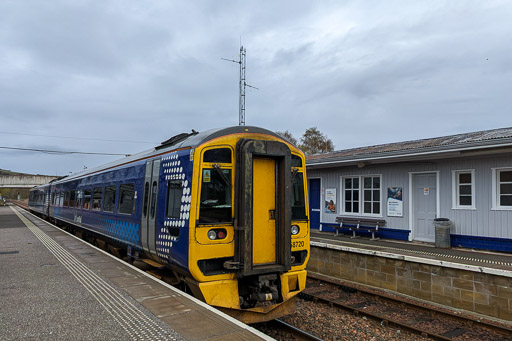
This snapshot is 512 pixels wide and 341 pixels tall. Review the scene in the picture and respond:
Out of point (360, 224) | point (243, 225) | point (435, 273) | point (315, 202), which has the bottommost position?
point (435, 273)

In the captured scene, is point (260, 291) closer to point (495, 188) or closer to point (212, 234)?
point (212, 234)

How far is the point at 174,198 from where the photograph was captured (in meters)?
5.23

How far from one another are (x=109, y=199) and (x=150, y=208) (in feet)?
10.9

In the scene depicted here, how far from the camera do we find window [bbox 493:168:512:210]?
9059mm

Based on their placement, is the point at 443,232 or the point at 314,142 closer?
the point at 443,232

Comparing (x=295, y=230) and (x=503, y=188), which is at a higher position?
(x=503, y=188)

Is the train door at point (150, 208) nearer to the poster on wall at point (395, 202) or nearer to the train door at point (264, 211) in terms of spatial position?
the train door at point (264, 211)

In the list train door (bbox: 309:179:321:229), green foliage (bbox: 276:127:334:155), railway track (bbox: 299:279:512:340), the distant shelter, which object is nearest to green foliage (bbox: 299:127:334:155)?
green foliage (bbox: 276:127:334:155)

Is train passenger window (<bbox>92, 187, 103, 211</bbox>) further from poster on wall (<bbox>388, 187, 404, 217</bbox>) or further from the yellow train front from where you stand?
poster on wall (<bbox>388, 187, 404, 217</bbox>)

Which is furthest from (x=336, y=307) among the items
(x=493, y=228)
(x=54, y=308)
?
(x=493, y=228)

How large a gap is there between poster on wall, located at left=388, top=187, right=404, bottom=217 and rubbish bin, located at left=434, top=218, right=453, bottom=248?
1.40 meters

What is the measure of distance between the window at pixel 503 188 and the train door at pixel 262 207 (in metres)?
7.16

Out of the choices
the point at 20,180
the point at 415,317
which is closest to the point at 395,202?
the point at 415,317

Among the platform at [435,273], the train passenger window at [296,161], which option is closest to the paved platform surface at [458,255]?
the platform at [435,273]
